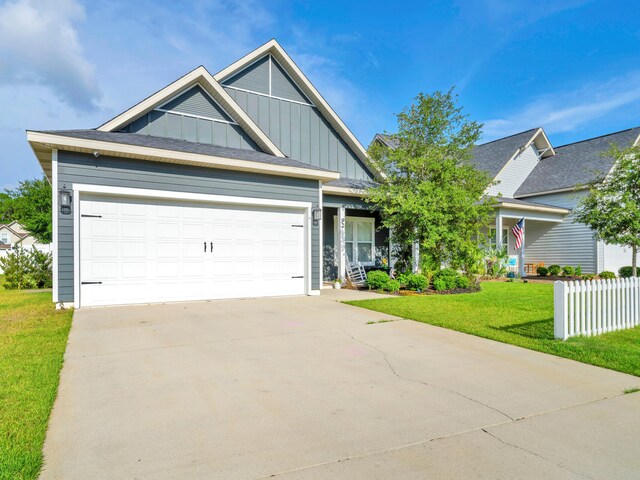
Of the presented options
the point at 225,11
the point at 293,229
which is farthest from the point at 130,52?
the point at 293,229

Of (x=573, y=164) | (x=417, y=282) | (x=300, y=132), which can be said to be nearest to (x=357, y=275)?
(x=417, y=282)

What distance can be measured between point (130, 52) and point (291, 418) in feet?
43.9

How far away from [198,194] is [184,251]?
138 centimetres

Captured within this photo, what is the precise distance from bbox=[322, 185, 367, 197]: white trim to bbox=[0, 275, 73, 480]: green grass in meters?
7.56

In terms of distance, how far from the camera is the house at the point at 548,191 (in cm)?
1803

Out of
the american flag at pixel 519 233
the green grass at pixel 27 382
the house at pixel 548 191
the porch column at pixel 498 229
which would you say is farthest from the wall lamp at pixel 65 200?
the american flag at pixel 519 233

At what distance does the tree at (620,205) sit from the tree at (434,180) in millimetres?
2884

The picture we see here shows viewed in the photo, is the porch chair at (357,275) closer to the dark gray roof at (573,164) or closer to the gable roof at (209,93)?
the gable roof at (209,93)

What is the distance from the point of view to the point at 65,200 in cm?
751

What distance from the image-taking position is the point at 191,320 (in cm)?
679

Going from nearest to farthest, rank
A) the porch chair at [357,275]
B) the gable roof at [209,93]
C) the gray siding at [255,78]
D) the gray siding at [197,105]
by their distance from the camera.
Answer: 1. the gable roof at [209,93]
2. the gray siding at [197,105]
3. the gray siding at [255,78]
4. the porch chair at [357,275]

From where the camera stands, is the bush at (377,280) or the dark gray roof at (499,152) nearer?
the bush at (377,280)

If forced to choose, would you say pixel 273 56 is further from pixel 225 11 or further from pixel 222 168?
pixel 222 168

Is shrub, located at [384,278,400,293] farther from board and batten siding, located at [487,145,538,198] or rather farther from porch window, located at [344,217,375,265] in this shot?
board and batten siding, located at [487,145,538,198]
